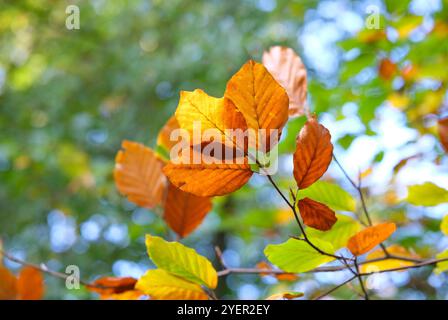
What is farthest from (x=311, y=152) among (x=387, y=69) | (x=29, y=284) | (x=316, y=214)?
(x=387, y=69)

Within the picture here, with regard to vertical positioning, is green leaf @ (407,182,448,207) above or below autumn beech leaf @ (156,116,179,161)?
below

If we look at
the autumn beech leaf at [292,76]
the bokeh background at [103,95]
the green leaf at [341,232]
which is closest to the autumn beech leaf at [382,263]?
the green leaf at [341,232]

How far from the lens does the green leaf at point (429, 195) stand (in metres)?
0.41

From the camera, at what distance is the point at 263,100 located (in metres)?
0.30

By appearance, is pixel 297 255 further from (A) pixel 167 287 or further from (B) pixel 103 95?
(B) pixel 103 95

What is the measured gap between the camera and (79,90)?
2756 mm

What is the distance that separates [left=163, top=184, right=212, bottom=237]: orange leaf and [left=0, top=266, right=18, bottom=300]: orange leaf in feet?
0.49

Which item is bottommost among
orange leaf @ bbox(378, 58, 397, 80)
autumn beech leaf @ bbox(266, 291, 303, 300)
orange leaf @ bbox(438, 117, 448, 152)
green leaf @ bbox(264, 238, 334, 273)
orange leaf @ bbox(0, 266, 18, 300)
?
autumn beech leaf @ bbox(266, 291, 303, 300)

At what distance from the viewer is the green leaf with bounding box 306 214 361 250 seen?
412 millimetres

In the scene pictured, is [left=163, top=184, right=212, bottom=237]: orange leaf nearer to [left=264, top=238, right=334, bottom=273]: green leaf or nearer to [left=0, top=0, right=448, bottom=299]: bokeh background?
[left=264, top=238, right=334, bottom=273]: green leaf

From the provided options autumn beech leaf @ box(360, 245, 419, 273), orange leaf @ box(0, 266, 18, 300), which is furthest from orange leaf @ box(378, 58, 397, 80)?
orange leaf @ box(0, 266, 18, 300)

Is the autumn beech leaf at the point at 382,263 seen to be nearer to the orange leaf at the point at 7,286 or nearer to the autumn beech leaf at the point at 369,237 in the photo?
the autumn beech leaf at the point at 369,237

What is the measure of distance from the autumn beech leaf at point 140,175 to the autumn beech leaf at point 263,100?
194 millimetres
